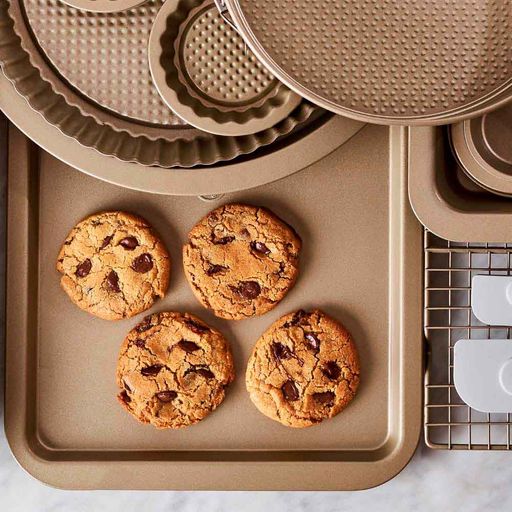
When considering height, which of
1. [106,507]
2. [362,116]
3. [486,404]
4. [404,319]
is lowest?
[106,507]

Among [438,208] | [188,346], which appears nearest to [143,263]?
[188,346]

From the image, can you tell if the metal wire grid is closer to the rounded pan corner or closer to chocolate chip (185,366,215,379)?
chocolate chip (185,366,215,379)

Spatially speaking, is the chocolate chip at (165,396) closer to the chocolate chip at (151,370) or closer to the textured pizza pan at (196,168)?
the chocolate chip at (151,370)

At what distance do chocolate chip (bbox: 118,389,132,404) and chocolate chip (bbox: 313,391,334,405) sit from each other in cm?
27

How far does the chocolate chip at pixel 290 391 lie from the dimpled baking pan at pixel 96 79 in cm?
35

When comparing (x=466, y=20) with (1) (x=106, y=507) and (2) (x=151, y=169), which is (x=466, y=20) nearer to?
→ (2) (x=151, y=169)

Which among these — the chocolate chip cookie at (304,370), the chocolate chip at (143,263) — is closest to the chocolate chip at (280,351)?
the chocolate chip cookie at (304,370)

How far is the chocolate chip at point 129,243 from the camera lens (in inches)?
37.2

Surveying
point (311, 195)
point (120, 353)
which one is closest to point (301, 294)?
point (311, 195)

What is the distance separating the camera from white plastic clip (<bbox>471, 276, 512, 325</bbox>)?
0.93 metres

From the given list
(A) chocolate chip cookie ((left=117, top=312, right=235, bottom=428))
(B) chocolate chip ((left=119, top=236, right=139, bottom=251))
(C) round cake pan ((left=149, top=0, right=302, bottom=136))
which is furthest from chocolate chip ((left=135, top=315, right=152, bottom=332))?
(C) round cake pan ((left=149, top=0, right=302, bottom=136))

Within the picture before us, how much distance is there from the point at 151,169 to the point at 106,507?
1.79 feet

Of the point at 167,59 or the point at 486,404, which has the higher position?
the point at 167,59

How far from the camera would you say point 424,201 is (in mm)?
840
